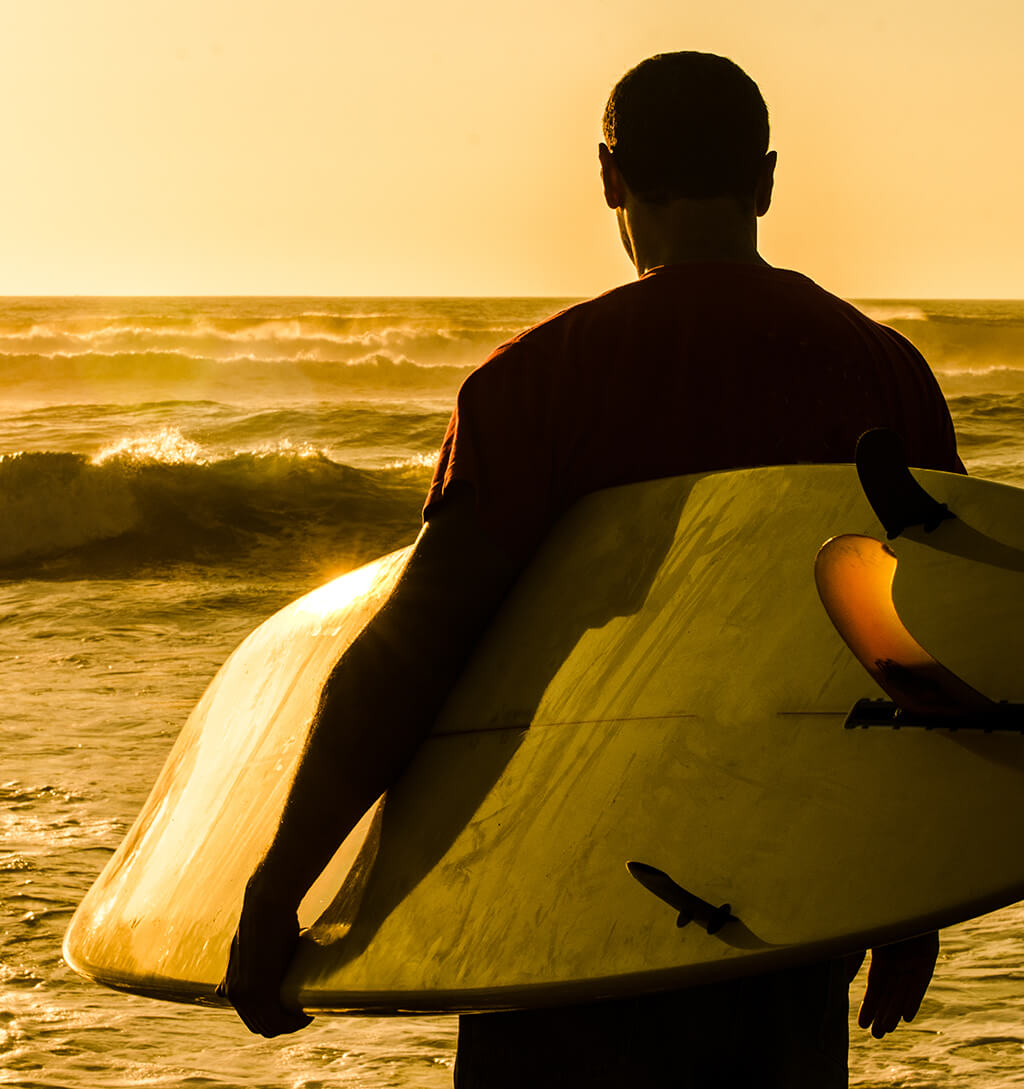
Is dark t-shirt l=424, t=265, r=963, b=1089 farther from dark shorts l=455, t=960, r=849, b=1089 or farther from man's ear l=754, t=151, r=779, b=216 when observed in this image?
man's ear l=754, t=151, r=779, b=216

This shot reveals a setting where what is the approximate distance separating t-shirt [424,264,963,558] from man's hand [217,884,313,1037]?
1.26ft

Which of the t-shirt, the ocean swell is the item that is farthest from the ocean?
the t-shirt

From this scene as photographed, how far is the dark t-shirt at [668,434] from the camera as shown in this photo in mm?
1313

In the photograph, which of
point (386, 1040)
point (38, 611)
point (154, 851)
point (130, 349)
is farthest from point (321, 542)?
point (130, 349)

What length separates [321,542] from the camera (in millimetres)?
13492

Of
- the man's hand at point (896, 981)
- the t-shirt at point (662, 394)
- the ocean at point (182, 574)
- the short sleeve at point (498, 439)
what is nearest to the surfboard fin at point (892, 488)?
the t-shirt at point (662, 394)

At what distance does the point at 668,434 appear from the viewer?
1385 millimetres

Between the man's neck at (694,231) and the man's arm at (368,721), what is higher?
the man's neck at (694,231)

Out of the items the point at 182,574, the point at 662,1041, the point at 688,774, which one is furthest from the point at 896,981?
the point at 182,574

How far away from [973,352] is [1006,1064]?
110 ft

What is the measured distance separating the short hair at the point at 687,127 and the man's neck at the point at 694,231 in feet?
0.04

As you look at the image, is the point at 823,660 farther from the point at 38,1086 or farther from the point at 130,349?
the point at 130,349

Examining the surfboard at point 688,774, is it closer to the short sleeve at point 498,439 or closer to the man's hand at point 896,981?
the short sleeve at point 498,439

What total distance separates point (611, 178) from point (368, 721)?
60cm
